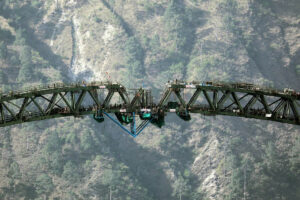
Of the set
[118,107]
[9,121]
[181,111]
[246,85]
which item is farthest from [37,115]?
[246,85]

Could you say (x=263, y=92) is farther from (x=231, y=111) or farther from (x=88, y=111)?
(x=88, y=111)

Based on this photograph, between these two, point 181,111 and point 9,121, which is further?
point 181,111

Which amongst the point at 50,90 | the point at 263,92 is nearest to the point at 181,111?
the point at 263,92

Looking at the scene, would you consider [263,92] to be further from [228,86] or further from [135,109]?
[135,109]

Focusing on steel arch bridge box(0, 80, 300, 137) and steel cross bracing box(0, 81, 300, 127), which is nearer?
steel cross bracing box(0, 81, 300, 127)

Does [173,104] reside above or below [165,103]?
below

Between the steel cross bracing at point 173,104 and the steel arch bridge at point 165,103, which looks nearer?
the steel cross bracing at point 173,104

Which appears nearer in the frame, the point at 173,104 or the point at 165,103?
the point at 165,103

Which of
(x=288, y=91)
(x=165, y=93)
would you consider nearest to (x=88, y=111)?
(x=165, y=93)
